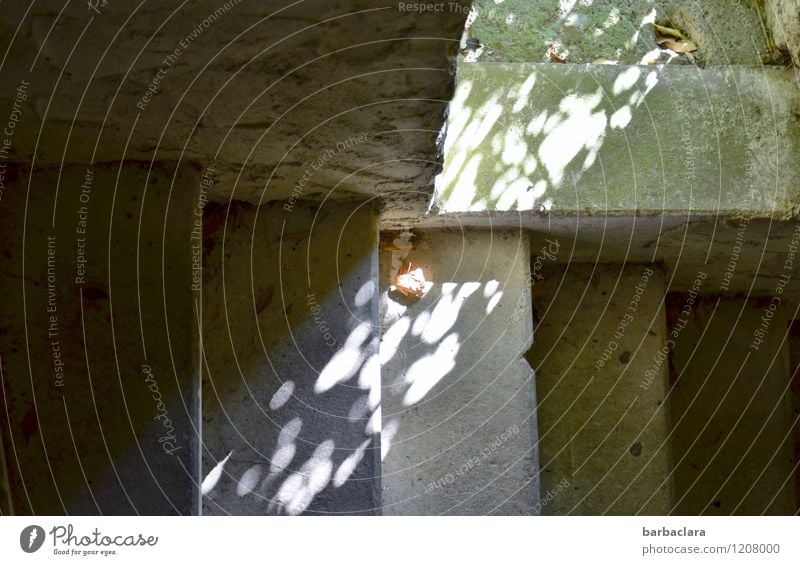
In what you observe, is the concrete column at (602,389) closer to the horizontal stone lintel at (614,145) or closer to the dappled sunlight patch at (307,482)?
the horizontal stone lintel at (614,145)

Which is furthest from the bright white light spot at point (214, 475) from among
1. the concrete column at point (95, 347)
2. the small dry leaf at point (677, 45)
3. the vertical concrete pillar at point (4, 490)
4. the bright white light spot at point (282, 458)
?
the small dry leaf at point (677, 45)

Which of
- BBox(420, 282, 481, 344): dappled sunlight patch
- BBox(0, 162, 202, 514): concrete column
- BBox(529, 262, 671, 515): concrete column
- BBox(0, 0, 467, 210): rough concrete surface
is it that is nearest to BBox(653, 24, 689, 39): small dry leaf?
BBox(529, 262, 671, 515): concrete column

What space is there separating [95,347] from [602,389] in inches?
79.1

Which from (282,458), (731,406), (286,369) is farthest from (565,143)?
(731,406)

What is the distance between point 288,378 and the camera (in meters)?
2.38

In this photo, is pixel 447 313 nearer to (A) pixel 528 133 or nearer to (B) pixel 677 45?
(A) pixel 528 133

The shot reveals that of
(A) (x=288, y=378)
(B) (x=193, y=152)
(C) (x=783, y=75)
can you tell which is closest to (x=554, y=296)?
(C) (x=783, y=75)

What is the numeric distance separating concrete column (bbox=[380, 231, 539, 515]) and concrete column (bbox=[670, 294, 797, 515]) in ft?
3.75

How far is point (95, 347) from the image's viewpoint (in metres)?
2.05

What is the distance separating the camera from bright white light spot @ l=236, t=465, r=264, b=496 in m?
2.37

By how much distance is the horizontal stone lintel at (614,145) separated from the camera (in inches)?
106

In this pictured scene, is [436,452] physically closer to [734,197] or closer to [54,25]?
[734,197]

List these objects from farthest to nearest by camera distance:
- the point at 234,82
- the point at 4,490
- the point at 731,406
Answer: the point at 731,406
the point at 4,490
the point at 234,82

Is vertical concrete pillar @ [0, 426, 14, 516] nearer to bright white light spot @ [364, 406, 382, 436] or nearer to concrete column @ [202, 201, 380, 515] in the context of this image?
concrete column @ [202, 201, 380, 515]
